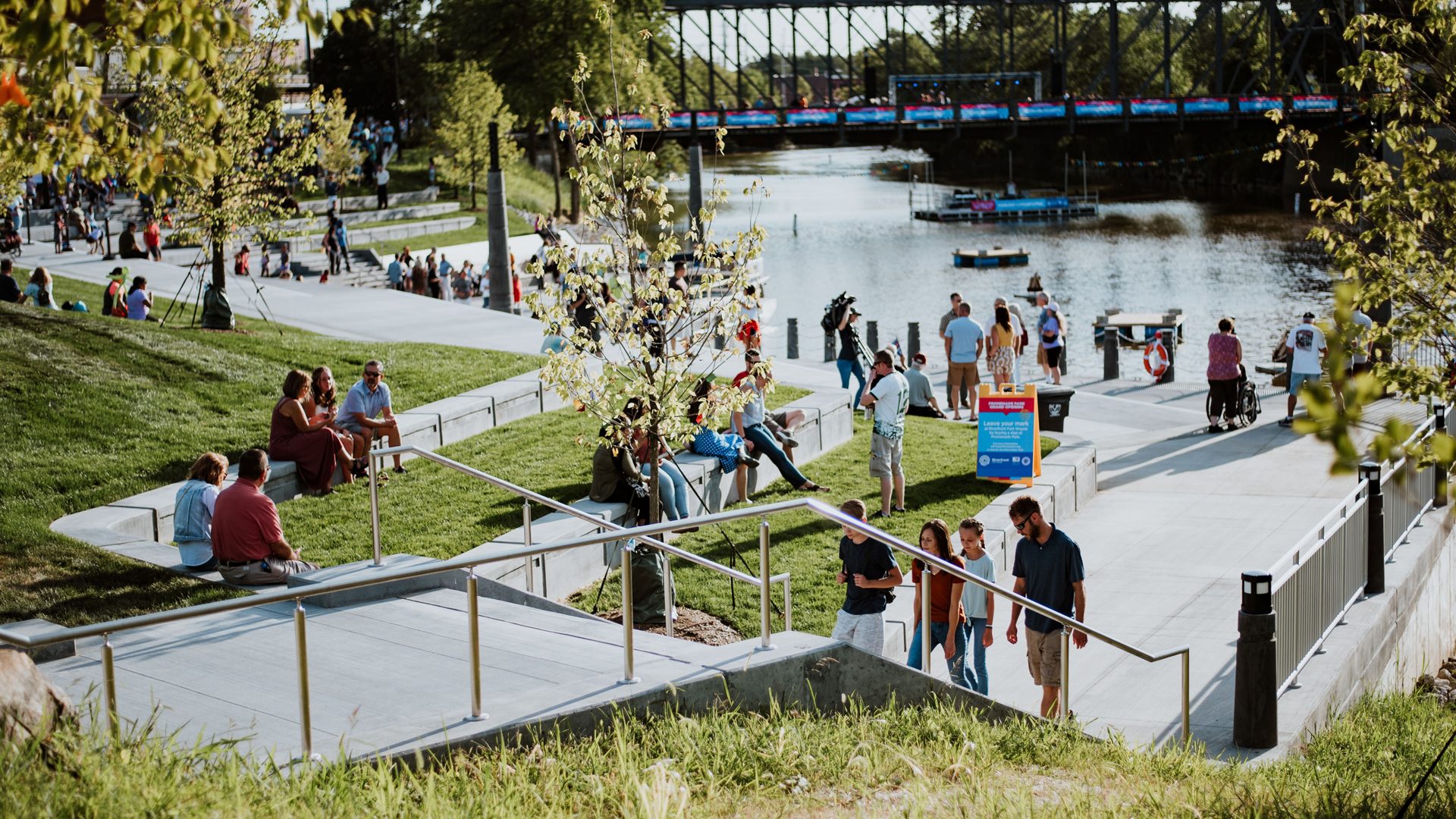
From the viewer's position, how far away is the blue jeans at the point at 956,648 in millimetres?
9469

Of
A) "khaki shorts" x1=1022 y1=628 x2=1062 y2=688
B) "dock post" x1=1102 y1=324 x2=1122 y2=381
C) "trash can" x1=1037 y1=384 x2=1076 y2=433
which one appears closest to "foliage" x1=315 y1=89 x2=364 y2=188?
"dock post" x1=1102 y1=324 x2=1122 y2=381

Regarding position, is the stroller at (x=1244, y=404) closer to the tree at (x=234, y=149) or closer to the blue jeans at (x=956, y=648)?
the blue jeans at (x=956, y=648)

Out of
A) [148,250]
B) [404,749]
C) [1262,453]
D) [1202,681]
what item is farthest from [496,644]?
[148,250]

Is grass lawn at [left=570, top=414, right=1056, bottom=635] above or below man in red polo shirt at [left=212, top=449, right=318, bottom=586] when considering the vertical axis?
below

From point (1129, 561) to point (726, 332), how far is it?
4.63m

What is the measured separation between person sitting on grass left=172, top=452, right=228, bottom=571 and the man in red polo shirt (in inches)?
11.0

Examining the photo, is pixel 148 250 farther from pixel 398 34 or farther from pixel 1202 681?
pixel 398 34

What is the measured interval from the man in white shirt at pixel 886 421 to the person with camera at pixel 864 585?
15.0ft

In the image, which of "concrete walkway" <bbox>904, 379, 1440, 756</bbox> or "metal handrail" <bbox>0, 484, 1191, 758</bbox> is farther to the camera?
"concrete walkway" <bbox>904, 379, 1440, 756</bbox>

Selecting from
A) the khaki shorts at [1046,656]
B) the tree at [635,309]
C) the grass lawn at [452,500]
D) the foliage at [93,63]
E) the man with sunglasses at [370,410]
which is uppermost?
the foliage at [93,63]

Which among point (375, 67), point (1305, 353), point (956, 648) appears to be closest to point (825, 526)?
point (956, 648)

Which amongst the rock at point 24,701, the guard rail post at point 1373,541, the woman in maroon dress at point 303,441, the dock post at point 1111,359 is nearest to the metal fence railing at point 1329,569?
the guard rail post at point 1373,541

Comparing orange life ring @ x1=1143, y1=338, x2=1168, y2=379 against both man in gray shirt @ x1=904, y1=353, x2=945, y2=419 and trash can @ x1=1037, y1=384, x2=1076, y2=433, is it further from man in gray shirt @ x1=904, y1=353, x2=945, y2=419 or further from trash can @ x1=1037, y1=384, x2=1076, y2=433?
trash can @ x1=1037, y1=384, x2=1076, y2=433

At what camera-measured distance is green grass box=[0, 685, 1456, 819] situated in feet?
17.9
